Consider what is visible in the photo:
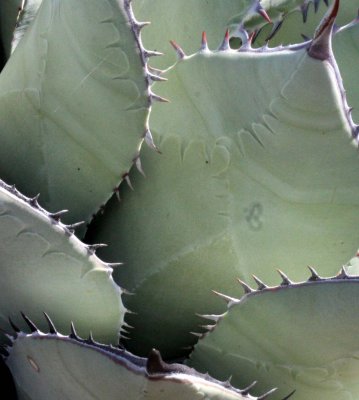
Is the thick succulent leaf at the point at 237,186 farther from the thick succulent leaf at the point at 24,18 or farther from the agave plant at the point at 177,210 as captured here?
the thick succulent leaf at the point at 24,18

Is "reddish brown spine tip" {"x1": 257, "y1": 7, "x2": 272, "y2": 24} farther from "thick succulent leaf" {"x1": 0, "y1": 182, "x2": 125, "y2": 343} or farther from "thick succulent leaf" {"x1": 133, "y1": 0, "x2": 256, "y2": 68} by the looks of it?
"thick succulent leaf" {"x1": 0, "y1": 182, "x2": 125, "y2": 343}

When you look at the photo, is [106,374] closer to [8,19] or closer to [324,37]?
[324,37]

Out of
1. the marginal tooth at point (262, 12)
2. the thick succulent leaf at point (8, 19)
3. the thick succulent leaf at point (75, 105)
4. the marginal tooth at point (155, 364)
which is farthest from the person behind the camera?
the thick succulent leaf at point (8, 19)

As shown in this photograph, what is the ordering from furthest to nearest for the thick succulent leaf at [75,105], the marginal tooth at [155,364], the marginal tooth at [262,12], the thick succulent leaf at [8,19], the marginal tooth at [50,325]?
1. the thick succulent leaf at [8,19]
2. the marginal tooth at [262,12]
3. the thick succulent leaf at [75,105]
4. the marginal tooth at [50,325]
5. the marginal tooth at [155,364]

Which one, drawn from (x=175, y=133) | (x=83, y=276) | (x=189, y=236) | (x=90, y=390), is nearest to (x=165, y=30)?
(x=175, y=133)

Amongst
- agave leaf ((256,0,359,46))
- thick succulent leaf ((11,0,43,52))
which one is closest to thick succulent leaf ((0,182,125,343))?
thick succulent leaf ((11,0,43,52))

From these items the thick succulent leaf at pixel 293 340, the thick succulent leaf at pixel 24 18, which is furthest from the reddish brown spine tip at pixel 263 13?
the thick succulent leaf at pixel 293 340

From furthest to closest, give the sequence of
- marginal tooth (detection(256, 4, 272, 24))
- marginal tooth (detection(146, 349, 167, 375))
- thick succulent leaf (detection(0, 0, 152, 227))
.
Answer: marginal tooth (detection(256, 4, 272, 24)) < thick succulent leaf (detection(0, 0, 152, 227)) < marginal tooth (detection(146, 349, 167, 375))
